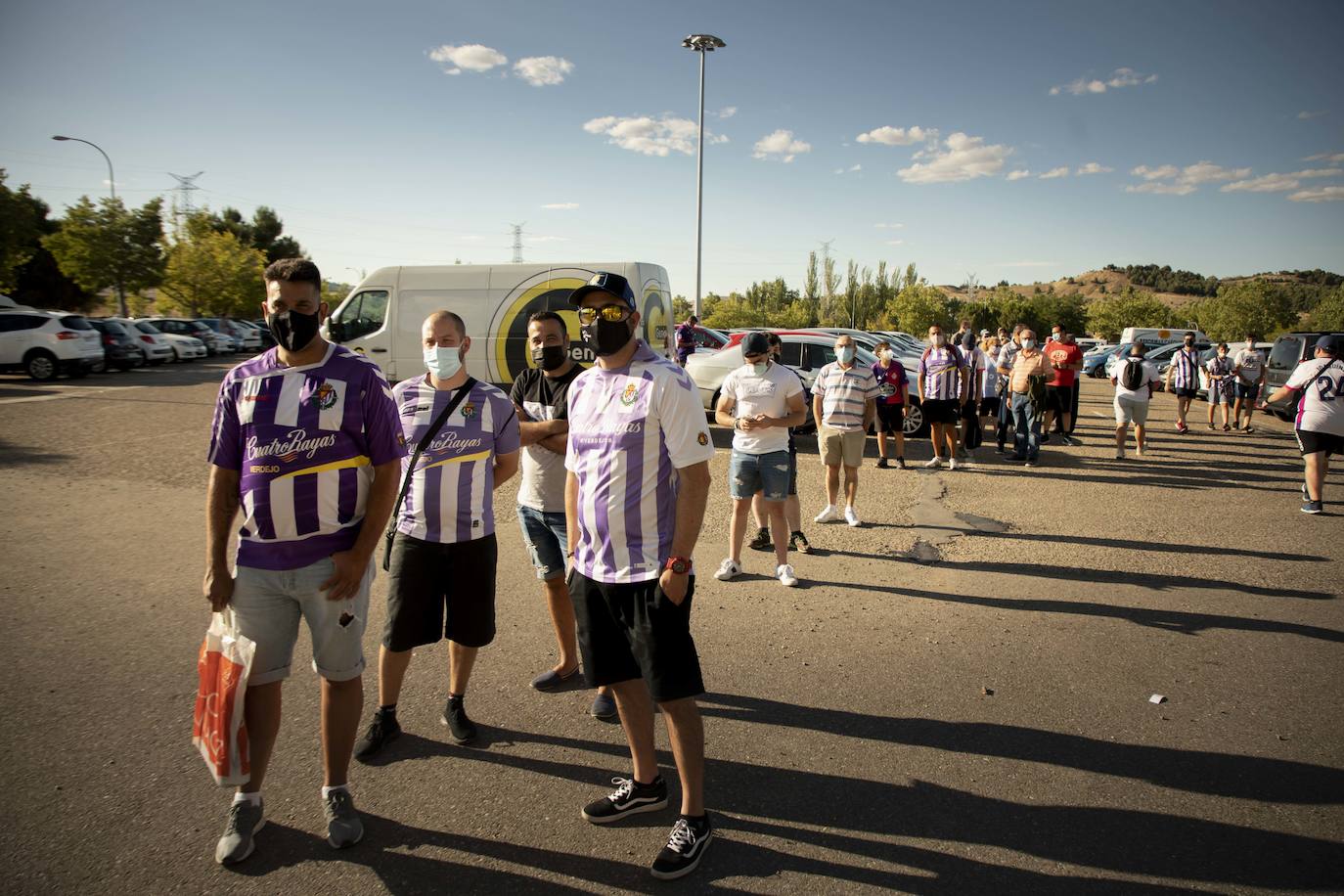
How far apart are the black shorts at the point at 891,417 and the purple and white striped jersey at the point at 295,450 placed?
891 centimetres

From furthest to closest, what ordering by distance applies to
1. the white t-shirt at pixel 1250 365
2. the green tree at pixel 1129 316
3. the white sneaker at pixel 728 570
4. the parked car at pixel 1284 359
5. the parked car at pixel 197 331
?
the green tree at pixel 1129 316 < the parked car at pixel 197 331 < the parked car at pixel 1284 359 < the white t-shirt at pixel 1250 365 < the white sneaker at pixel 728 570

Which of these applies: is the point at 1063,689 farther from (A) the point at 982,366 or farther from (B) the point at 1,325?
(B) the point at 1,325

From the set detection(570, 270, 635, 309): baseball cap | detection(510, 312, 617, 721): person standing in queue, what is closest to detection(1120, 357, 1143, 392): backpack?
detection(510, 312, 617, 721): person standing in queue

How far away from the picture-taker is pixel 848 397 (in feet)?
23.6

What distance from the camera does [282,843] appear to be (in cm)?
Result: 273

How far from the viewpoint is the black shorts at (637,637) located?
259 centimetres

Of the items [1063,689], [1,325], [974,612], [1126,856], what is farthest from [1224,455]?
[1,325]

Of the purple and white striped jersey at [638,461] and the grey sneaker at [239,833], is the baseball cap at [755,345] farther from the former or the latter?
the grey sneaker at [239,833]

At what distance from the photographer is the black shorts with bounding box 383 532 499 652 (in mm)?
3303

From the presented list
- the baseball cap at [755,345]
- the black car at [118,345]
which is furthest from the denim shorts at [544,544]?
the black car at [118,345]

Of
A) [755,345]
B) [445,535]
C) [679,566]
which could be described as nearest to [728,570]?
[755,345]

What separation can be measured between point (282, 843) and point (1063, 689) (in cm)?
387

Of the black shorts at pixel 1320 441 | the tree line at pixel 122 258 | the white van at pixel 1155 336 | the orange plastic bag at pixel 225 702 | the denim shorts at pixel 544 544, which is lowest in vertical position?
the orange plastic bag at pixel 225 702

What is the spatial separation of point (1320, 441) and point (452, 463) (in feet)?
29.3
